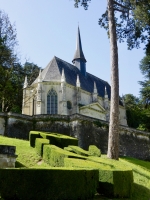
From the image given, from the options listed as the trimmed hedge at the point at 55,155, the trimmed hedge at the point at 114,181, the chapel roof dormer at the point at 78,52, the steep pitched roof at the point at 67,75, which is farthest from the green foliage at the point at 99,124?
the chapel roof dormer at the point at 78,52

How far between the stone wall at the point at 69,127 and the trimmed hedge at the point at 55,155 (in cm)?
936

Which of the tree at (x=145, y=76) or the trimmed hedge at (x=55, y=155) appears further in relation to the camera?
the tree at (x=145, y=76)

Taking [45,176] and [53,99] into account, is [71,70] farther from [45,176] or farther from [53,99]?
[45,176]

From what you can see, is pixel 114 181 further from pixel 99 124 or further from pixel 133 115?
pixel 133 115

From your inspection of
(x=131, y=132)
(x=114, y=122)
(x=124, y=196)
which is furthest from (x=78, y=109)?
(x=124, y=196)

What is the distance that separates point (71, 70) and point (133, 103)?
20470 millimetres

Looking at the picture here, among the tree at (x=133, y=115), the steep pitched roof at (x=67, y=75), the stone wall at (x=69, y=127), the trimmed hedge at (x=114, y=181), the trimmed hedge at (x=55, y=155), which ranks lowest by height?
the trimmed hedge at (x=114, y=181)

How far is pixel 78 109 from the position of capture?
32500mm

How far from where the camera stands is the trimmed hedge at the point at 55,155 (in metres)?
9.16

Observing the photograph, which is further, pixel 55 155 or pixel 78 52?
pixel 78 52

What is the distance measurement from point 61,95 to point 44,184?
24.5 m

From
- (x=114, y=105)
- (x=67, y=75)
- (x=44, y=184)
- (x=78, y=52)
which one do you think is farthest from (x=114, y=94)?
(x=78, y=52)

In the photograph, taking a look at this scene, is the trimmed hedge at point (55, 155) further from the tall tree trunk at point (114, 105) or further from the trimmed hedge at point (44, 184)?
the tall tree trunk at point (114, 105)

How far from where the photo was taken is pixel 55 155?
9641mm
